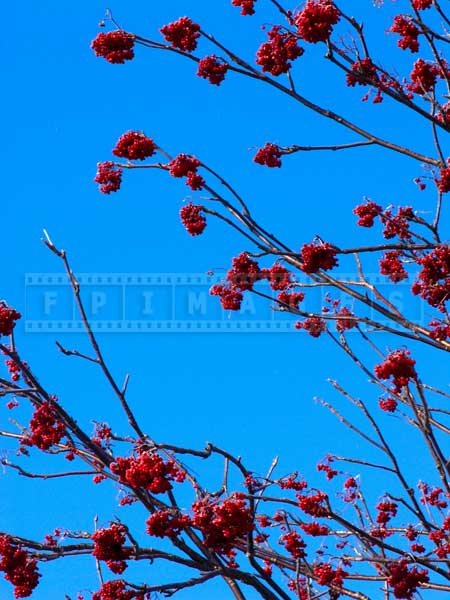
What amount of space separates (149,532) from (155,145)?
135 inches

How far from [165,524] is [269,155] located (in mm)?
3215

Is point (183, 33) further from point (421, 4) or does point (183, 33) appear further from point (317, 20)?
point (421, 4)

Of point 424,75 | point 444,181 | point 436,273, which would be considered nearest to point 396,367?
point 436,273

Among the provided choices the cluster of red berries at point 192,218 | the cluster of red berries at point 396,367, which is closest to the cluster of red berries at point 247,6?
the cluster of red berries at point 192,218

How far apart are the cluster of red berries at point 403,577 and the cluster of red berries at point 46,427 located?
8.91 ft

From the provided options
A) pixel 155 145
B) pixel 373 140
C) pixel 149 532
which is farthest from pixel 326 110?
pixel 149 532

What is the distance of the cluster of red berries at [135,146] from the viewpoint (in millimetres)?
7332

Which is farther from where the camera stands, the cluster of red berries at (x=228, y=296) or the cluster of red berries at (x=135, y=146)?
the cluster of red berries at (x=228, y=296)

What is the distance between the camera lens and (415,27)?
6.96 meters

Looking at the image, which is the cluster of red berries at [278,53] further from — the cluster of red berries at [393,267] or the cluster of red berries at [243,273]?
the cluster of red berries at [393,267]

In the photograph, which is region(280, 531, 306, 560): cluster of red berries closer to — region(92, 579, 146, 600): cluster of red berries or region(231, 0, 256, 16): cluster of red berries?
region(92, 579, 146, 600): cluster of red berries

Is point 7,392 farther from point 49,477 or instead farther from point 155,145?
point 155,145

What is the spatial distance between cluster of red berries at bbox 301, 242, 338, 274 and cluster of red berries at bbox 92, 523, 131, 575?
2.39 meters

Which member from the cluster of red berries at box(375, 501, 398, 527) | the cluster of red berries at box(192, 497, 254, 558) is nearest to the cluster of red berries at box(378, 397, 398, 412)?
the cluster of red berries at box(375, 501, 398, 527)
